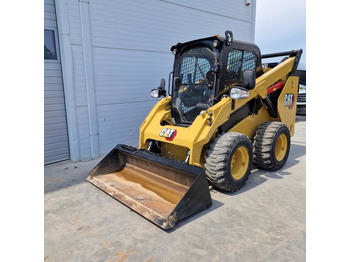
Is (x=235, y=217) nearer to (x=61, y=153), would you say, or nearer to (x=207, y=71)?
(x=207, y=71)

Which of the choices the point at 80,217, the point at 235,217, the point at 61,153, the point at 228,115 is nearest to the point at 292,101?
A: the point at 228,115

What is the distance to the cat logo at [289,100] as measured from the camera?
207 inches

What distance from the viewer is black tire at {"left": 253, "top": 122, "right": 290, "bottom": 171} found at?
446cm

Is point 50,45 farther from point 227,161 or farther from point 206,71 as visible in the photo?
point 227,161

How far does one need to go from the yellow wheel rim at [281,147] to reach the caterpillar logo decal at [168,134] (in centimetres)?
222

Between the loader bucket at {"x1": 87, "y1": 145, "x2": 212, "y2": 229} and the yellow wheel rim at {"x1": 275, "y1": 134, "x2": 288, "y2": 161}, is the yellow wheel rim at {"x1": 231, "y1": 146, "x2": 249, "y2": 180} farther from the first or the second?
the yellow wheel rim at {"x1": 275, "y1": 134, "x2": 288, "y2": 161}

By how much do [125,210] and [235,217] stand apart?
141 centimetres

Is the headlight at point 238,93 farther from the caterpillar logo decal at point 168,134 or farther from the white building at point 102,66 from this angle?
the white building at point 102,66

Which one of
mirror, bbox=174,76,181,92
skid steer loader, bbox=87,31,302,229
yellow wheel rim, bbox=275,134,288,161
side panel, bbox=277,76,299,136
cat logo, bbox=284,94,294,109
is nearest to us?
skid steer loader, bbox=87,31,302,229

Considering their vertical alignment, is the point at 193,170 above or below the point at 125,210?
above

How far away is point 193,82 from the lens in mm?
4418

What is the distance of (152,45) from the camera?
6.39 m

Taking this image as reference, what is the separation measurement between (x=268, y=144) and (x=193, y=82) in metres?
1.68

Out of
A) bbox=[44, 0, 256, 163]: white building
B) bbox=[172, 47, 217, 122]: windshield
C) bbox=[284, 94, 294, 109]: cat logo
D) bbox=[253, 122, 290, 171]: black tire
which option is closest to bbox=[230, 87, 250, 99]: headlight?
bbox=[172, 47, 217, 122]: windshield
